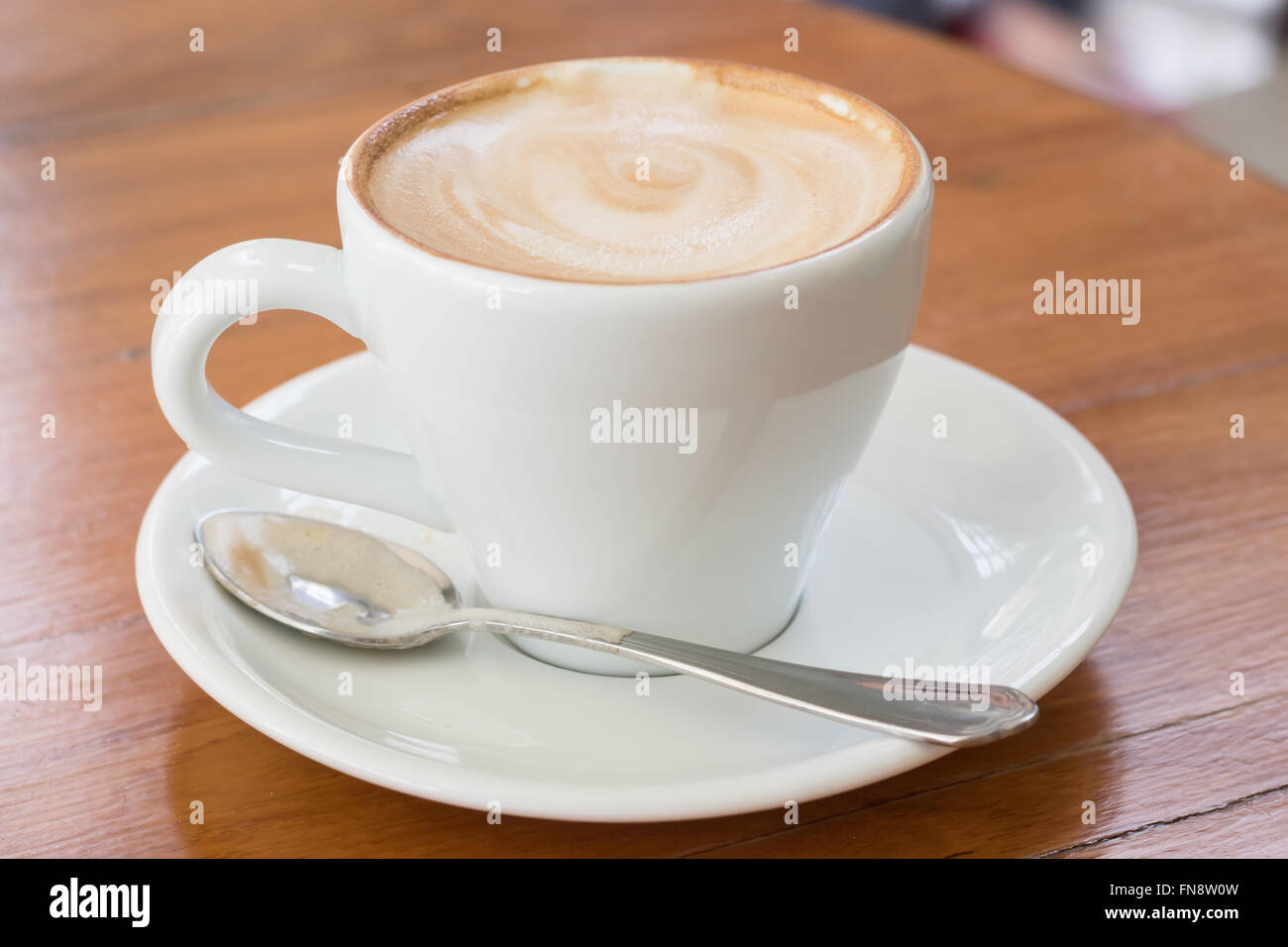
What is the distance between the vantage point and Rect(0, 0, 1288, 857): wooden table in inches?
25.9

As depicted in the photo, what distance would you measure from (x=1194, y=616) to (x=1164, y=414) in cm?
25

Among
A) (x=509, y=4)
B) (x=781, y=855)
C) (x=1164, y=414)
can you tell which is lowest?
(x=781, y=855)

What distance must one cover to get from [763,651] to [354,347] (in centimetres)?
51

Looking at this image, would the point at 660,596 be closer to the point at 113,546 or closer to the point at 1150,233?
the point at 113,546

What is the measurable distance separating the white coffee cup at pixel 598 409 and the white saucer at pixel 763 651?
0.17ft

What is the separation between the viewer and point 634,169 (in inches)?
32.1

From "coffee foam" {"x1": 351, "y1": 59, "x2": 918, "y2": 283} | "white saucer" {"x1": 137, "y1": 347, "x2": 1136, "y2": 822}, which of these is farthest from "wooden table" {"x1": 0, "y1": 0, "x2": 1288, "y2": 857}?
"coffee foam" {"x1": 351, "y1": 59, "x2": 918, "y2": 283}

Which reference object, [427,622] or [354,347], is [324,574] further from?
[354,347]

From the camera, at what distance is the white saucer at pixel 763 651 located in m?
0.62

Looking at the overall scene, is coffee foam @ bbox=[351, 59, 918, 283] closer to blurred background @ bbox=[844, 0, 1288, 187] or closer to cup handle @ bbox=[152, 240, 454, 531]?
cup handle @ bbox=[152, 240, 454, 531]

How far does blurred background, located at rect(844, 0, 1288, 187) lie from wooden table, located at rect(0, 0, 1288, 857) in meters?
1.63

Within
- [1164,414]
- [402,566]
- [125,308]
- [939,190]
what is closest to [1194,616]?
[1164,414]

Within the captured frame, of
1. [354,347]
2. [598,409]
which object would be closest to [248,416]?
[598,409]

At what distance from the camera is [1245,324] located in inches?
43.1
